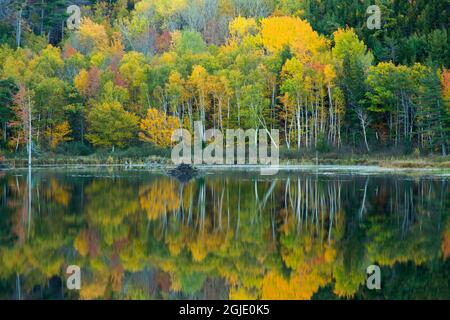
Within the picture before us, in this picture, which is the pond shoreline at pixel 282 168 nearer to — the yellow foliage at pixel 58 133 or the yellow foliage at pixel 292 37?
the yellow foliage at pixel 58 133

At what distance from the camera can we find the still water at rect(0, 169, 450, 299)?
44.4ft

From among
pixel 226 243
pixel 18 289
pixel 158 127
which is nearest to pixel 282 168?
pixel 158 127

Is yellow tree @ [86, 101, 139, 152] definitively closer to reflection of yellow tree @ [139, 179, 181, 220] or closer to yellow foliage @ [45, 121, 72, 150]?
yellow foliage @ [45, 121, 72, 150]

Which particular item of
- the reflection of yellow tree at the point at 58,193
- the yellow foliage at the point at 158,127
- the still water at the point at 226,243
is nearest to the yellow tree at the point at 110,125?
the yellow foliage at the point at 158,127

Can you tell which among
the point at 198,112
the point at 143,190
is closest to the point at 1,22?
the point at 198,112

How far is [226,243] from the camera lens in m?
18.0

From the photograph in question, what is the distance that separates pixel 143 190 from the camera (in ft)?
104

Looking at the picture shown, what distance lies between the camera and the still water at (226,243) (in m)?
13.5

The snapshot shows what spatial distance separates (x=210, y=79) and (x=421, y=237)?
50.7 m

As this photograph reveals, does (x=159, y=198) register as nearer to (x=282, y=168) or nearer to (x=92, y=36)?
(x=282, y=168)

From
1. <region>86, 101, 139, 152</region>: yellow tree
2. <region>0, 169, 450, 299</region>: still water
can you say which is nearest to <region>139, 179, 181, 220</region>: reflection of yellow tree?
<region>0, 169, 450, 299</region>: still water

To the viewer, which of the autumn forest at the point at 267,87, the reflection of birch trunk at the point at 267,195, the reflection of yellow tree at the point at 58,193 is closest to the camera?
the reflection of birch trunk at the point at 267,195

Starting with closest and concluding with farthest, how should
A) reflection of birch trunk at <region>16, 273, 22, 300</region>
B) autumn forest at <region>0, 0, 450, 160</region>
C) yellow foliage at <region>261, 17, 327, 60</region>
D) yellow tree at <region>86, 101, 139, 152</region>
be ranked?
reflection of birch trunk at <region>16, 273, 22, 300</region>
autumn forest at <region>0, 0, 450, 160</region>
yellow tree at <region>86, 101, 139, 152</region>
yellow foliage at <region>261, 17, 327, 60</region>
